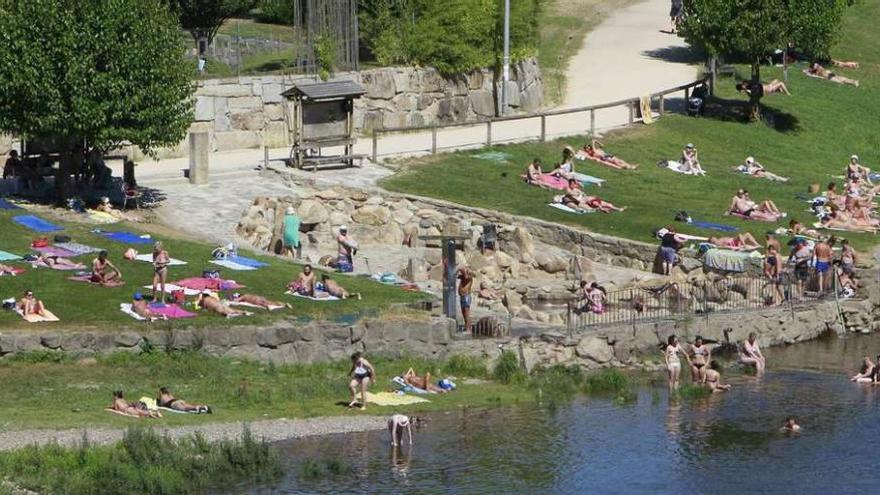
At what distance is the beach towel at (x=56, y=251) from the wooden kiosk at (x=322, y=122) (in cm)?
1326

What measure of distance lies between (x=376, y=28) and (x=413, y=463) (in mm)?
35482

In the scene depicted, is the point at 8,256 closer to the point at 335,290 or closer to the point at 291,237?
the point at 335,290

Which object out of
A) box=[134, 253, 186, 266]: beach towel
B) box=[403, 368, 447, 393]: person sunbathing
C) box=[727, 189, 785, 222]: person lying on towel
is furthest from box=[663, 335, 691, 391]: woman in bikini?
box=[727, 189, 785, 222]: person lying on towel

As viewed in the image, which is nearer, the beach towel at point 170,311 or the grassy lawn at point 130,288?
the grassy lawn at point 130,288

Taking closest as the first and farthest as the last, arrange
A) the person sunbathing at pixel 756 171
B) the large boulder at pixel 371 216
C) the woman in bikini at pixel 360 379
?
1. the woman in bikini at pixel 360 379
2. the large boulder at pixel 371 216
3. the person sunbathing at pixel 756 171

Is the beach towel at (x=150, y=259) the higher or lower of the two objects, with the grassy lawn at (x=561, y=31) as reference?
lower

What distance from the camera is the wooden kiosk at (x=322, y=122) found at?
5950cm

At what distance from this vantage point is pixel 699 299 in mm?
49156

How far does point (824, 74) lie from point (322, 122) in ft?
95.9

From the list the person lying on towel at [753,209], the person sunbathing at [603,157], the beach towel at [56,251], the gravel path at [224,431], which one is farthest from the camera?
the person sunbathing at [603,157]

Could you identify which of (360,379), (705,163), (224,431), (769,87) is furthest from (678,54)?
(224,431)

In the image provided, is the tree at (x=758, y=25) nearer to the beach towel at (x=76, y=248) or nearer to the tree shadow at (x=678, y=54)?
the tree shadow at (x=678, y=54)

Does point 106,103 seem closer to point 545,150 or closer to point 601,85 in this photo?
point 545,150

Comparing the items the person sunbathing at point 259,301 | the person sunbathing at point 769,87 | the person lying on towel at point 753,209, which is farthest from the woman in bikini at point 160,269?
the person sunbathing at point 769,87
